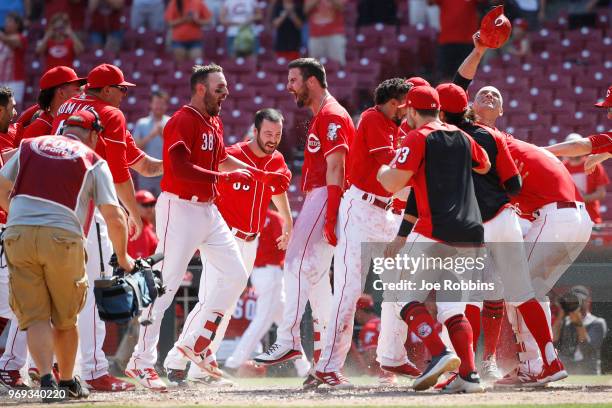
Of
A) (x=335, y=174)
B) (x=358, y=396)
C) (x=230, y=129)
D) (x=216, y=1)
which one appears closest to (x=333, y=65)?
(x=230, y=129)

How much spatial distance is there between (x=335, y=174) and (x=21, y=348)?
2541 millimetres

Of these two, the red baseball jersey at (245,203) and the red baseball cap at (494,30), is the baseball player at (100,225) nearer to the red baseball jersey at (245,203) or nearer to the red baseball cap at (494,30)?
the red baseball jersey at (245,203)

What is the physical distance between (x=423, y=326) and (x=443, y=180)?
0.92 m

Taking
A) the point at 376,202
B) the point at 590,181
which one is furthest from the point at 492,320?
the point at 590,181

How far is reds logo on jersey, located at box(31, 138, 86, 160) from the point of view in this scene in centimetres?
667

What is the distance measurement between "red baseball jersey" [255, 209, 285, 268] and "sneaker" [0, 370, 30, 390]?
3630 millimetres

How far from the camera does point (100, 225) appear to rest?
7684 millimetres

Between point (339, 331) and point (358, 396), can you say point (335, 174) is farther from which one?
point (358, 396)

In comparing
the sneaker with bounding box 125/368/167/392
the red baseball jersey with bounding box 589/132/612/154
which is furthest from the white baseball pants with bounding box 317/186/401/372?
the red baseball jersey with bounding box 589/132/612/154

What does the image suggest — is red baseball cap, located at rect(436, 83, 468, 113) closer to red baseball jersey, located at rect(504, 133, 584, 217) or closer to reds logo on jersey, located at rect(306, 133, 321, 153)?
red baseball jersey, located at rect(504, 133, 584, 217)

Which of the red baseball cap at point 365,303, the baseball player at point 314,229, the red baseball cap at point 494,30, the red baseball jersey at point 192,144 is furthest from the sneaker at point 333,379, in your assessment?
the red baseball cap at point 365,303

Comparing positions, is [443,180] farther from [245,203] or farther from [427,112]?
[245,203]

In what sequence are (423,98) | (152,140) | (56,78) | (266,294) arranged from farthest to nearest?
1. (152,140)
2. (266,294)
3. (56,78)
4. (423,98)

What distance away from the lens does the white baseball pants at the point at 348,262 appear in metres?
7.57
